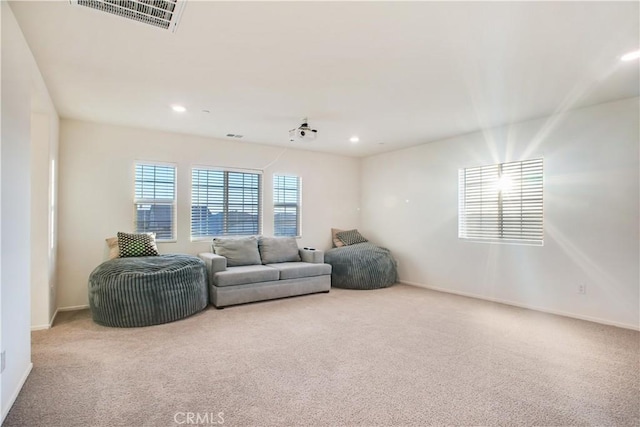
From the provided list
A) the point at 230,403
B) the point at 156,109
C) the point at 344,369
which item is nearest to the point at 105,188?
the point at 156,109

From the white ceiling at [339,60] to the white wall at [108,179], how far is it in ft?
1.40

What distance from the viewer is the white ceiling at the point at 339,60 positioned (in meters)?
2.07

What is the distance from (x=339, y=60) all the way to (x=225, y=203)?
3.46 metres

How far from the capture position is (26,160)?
2.35 metres

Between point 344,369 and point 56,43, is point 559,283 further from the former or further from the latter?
point 56,43

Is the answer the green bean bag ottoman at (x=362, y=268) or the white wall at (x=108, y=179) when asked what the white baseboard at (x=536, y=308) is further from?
the white wall at (x=108, y=179)

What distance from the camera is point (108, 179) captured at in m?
4.51

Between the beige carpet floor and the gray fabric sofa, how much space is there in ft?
1.59

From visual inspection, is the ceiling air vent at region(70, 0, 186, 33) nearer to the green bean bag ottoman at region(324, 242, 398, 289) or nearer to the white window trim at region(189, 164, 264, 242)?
the white window trim at region(189, 164, 264, 242)

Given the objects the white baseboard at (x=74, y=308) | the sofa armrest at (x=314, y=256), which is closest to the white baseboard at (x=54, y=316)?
the white baseboard at (x=74, y=308)

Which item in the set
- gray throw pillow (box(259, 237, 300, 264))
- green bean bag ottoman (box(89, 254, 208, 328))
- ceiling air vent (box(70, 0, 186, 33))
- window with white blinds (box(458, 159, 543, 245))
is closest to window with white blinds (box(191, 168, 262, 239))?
gray throw pillow (box(259, 237, 300, 264))

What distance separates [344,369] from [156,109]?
346 cm

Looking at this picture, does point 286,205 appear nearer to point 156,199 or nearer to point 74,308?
point 156,199

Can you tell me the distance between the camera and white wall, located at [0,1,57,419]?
1940mm
